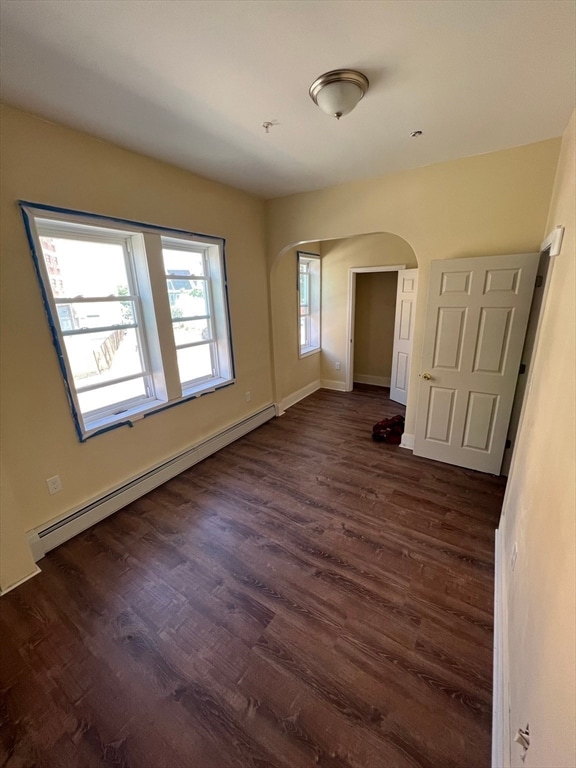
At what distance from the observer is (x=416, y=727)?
124 centimetres

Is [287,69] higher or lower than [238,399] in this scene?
higher

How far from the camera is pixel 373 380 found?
18.8 feet

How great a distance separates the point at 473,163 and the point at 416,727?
359 cm

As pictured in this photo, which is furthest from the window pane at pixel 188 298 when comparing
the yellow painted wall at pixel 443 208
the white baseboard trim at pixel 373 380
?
the white baseboard trim at pixel 373 380

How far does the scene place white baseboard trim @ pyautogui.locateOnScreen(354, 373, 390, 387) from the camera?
562 cm

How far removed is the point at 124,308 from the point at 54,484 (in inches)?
56.8

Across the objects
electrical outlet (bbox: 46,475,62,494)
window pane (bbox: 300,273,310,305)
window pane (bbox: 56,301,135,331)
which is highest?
window pane (bbox: 300,273,310,305)

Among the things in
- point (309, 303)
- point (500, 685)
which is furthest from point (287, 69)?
point (309, 303)

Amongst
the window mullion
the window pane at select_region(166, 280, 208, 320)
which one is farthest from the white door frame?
the window mullion

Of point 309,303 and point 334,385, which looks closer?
point 309,303

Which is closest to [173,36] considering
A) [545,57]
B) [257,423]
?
[545,57]

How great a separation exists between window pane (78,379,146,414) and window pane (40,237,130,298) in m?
0.76

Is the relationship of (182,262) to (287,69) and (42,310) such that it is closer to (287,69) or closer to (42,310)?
(42,310)

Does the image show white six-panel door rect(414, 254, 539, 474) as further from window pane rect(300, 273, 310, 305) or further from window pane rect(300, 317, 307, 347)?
window pane rect(300, 273, 310, 305)
